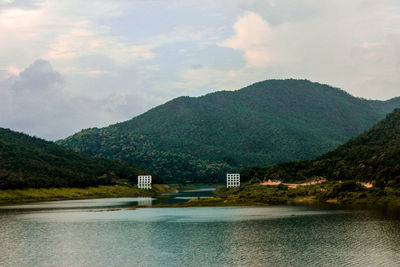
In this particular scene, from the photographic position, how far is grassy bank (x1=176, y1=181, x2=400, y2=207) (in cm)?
14604

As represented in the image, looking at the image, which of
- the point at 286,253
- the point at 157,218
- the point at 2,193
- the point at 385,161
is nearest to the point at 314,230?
the point at 286,253

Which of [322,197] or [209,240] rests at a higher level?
[322,197]

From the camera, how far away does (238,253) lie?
2741 inches

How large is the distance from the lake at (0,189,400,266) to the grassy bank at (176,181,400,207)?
2964cm

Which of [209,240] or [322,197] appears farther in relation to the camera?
[322,197]

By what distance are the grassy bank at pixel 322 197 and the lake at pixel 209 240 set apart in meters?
29.6

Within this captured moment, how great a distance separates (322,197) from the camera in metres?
173

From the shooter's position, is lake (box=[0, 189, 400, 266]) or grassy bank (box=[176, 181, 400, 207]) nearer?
lake (box=[0, 189, 400, 266])

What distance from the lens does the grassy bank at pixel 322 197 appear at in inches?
5750

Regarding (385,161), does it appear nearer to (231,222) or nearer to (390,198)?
(390,198)

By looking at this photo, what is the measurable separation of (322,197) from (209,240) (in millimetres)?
99430

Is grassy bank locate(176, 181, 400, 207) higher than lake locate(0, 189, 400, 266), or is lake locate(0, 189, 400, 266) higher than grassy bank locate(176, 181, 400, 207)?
grassy bank locate(176, 181, 400, 207)

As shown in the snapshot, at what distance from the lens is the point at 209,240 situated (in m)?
82.5

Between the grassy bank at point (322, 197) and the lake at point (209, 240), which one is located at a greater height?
the grassy bank at point (322, 197)
